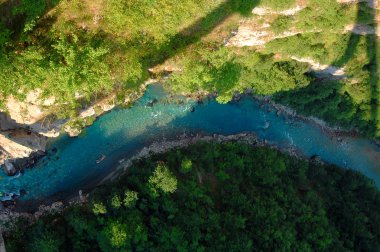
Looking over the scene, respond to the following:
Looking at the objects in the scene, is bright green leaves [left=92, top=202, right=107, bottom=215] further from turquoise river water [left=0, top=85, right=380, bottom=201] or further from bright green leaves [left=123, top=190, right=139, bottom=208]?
turquoise river water [left=0, top=85, right=380, bottom=201]

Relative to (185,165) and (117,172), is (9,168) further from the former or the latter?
(185,165)

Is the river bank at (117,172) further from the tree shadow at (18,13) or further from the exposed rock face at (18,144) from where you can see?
the tree shadow at (18,13)

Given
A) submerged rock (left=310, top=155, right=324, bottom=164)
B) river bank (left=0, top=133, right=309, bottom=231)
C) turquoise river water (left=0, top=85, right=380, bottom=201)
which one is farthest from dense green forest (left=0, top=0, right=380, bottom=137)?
river bank (left=0, top=133, right=309, bottom=231)

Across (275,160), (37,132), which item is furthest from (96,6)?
(275,160)

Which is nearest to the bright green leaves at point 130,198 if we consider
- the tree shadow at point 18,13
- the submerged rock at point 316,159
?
the tree shadow at point 18,13

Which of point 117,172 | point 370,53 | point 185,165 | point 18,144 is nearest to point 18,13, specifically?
point 18,144
